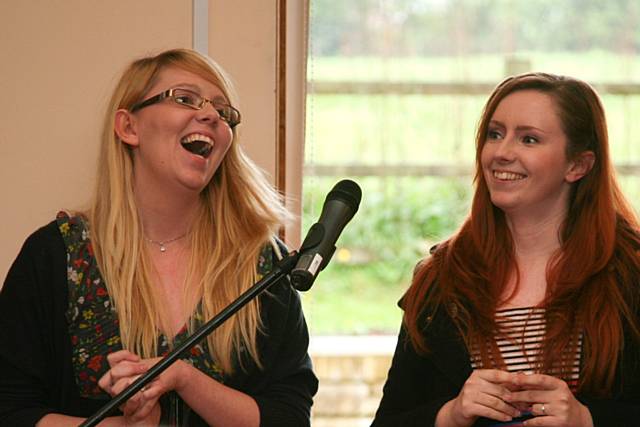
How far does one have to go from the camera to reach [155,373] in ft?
5.00

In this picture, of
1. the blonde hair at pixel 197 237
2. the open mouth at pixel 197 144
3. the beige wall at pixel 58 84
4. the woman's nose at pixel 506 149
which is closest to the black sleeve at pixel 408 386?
the blonde hair at pixel 197 237

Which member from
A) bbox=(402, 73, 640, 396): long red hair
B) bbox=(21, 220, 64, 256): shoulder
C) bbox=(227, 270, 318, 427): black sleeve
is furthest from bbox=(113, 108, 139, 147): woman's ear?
bbox=(402, 73, 640, 396): long red hair

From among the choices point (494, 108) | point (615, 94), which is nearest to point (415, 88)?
point (615, 94)

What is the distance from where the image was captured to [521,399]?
2.05 meters

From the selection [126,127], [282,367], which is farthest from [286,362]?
[126,127]

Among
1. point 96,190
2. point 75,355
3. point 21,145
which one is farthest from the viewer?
point 21,145

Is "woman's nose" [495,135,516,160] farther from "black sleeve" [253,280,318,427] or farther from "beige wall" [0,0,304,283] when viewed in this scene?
"beige wall" [0,0,304,283]

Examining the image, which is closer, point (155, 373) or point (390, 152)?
point (155, 373)

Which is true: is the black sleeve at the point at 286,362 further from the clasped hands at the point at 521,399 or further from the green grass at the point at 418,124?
the green grass at the point at 418,124

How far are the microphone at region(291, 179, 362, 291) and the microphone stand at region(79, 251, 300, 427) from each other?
3 centimetres

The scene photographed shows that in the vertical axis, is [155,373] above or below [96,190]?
below

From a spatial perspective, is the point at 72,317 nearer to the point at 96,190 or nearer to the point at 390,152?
the point at 96,190

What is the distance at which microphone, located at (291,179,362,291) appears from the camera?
1514mm

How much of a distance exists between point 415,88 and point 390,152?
0.82ft
